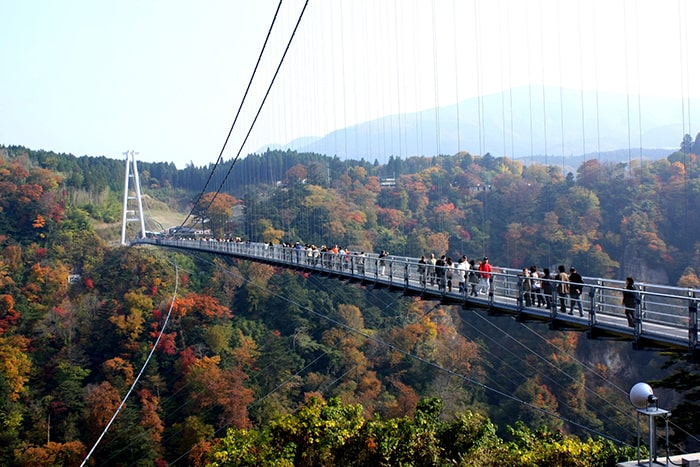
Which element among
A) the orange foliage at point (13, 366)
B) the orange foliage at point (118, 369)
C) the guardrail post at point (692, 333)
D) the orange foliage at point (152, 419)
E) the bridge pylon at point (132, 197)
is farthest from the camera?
the bridge pylon at point (132, 197)

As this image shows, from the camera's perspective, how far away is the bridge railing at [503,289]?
881 cm

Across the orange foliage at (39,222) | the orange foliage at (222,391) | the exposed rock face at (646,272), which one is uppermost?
the orange foliage at (39,222)

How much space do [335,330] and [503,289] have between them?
34.0m

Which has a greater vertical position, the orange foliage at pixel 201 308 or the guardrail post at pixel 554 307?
the guardrail post at pixel 554 307

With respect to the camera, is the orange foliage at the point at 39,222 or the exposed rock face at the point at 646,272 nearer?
the exposed rock face at the point at 646,272

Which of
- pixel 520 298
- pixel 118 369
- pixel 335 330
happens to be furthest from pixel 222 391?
pixel 520 298

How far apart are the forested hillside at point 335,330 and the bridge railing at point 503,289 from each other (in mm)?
4314

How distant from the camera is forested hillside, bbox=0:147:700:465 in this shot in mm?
36312

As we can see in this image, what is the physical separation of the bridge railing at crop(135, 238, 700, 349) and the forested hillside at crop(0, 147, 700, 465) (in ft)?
14.2

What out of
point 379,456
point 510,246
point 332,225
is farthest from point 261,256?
point 332,225

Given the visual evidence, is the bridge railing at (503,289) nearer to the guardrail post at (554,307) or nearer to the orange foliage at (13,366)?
the guardrail post at (554,307)

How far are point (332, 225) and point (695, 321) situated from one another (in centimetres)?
4504

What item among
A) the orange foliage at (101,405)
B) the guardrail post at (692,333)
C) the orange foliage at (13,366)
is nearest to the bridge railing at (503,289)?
the guardrail post at (692,333)

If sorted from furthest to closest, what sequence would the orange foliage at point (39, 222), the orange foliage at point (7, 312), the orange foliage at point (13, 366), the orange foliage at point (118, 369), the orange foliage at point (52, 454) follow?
the orange foliage at point (39, 222) → the orange foliage at point (7, 312) → the orange foliage at point (118, 369) → the orange foliage at point (13, 366) → the orange foliage at point (52, 454)
